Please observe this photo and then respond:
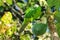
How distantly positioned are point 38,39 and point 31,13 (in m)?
0.74

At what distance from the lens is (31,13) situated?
3.08ft

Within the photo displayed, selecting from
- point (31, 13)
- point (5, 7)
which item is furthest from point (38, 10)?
point (5, 7)

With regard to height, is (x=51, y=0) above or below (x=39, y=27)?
above

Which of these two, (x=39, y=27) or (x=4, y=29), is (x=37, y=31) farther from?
(x=4, y=29)

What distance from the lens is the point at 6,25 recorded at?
147 cm

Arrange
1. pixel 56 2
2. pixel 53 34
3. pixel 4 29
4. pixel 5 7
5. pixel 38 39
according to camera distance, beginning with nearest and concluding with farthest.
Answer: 1. pixel 53 34
2. pixel 56 2
3. pixel 4 29
4. pixel 38 39
5. pixel 5 7

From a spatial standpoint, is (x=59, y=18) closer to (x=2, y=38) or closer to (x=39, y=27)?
(x=39, y=27)

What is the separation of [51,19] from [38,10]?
9cm

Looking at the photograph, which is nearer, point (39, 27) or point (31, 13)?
point (31, 13)

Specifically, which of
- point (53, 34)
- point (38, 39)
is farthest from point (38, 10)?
point (38, 39)

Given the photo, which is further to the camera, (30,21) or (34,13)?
(30,21)

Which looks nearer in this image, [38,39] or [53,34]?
[53,34]

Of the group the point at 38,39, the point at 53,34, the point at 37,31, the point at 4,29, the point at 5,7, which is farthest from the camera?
the point at 5,7

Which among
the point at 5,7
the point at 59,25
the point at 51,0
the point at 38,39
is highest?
the point at 51,0
